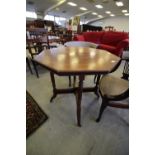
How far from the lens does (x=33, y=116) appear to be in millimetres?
1790

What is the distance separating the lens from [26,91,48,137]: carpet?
1.60m

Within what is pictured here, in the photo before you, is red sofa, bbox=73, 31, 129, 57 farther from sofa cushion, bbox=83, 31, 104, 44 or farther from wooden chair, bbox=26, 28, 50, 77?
wooden chair, bbox=26, 28, 50, 77

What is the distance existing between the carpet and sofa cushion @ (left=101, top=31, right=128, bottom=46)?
4059 mm

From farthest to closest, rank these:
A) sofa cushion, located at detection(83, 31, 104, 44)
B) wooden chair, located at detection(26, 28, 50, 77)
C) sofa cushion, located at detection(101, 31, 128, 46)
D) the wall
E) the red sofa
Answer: the wall, sofa cushion, located at detection(83, 31, 104, 44), sofa cushion, located at detection(101, 31, 128, 46), the red sofa, wooden chair, located at detection(26, 28, 50, 77)

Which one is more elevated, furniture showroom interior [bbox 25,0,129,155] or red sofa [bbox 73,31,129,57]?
red sofa [bbox 73,31,129,57]

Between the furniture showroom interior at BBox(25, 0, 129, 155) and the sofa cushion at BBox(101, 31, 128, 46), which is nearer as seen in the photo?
the furniture showroom interior at BBox(25, 0, 129, 155)

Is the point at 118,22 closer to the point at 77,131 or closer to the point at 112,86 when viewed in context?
the point at 112,86

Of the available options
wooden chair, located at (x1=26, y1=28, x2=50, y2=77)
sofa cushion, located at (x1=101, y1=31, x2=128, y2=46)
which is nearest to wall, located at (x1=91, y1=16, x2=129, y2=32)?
sofa cushion, located at (x1=101, y1=31, x2=128, y2=46)
